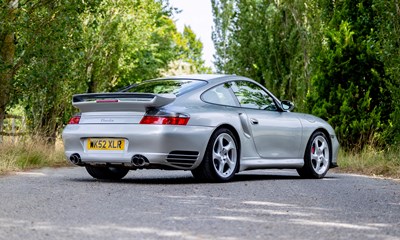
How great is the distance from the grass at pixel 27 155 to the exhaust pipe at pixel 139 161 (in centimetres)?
375

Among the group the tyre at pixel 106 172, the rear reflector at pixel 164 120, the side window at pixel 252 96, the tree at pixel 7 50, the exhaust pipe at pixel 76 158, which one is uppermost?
the tree at pixel 7 50

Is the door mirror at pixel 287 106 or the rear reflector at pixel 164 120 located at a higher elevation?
the door mirror at pixel 287 106

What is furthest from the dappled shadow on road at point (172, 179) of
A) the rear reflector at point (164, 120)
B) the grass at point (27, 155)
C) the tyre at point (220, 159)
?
the grass at point (27, 155)

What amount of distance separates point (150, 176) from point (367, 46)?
7.27m

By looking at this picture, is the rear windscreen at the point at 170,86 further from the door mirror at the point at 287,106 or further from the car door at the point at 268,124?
the door mirror at the point at 287,106

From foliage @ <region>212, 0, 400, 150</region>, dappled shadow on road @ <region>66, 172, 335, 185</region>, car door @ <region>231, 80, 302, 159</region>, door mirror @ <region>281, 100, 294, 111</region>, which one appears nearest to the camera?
dappled shadow on road @ <region>66, 172, 335, 185</region>

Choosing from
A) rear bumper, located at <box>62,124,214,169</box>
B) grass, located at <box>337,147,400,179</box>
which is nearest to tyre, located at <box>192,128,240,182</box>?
rear bumper, located at <box>62,124,214,169</box>

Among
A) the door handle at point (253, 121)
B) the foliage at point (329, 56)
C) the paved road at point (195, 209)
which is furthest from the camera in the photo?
the foliage at point (329, 56)

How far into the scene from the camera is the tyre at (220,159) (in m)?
11.4

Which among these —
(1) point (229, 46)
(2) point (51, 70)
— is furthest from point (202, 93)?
(1) point (229, 46)

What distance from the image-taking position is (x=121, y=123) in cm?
1129

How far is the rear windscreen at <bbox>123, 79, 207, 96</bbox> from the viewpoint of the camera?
11.8 meters

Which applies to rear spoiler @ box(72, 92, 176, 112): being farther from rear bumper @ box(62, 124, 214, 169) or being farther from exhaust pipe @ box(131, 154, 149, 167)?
exhaust pipe @ box(131, 154, 149, 167)

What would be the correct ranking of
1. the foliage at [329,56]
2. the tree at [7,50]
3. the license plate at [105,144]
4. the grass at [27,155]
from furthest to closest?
the foliage at [329,56] → the tree at [7,50] → the grass at [27,155] → the license plate at [105,144]
